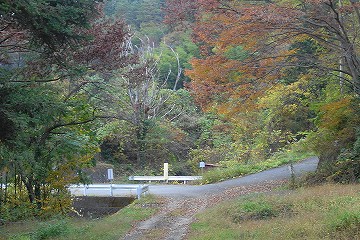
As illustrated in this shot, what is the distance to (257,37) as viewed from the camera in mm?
15727

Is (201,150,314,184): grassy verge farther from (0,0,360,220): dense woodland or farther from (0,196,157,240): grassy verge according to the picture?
(0,196,157,240): grassy verge

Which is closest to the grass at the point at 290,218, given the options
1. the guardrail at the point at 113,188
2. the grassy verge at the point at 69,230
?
the grassy verge at the point at 69,230

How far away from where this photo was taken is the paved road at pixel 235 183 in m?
20.8

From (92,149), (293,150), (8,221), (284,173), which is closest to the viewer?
(8,221)

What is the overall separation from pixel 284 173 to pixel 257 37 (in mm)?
10373

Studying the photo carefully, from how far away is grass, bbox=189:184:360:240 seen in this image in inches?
349

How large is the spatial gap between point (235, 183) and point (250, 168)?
384 centimetres

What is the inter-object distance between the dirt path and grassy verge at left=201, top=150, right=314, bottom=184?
14.0 ft

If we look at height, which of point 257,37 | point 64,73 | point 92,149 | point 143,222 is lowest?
point 143,222

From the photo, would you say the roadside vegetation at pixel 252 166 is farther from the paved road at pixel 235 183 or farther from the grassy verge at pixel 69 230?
the grassy verge at pixel 69 230

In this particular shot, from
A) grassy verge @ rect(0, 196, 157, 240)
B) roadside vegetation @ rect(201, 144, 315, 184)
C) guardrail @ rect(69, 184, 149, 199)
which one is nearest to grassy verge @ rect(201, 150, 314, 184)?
roadside vegetation @ rect(201, 144, 315, 184)

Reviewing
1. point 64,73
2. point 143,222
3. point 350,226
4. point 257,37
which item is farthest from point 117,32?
point 350,226

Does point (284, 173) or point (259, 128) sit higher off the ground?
point (259, 128)

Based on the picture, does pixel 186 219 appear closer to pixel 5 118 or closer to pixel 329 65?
pixel 5 118
